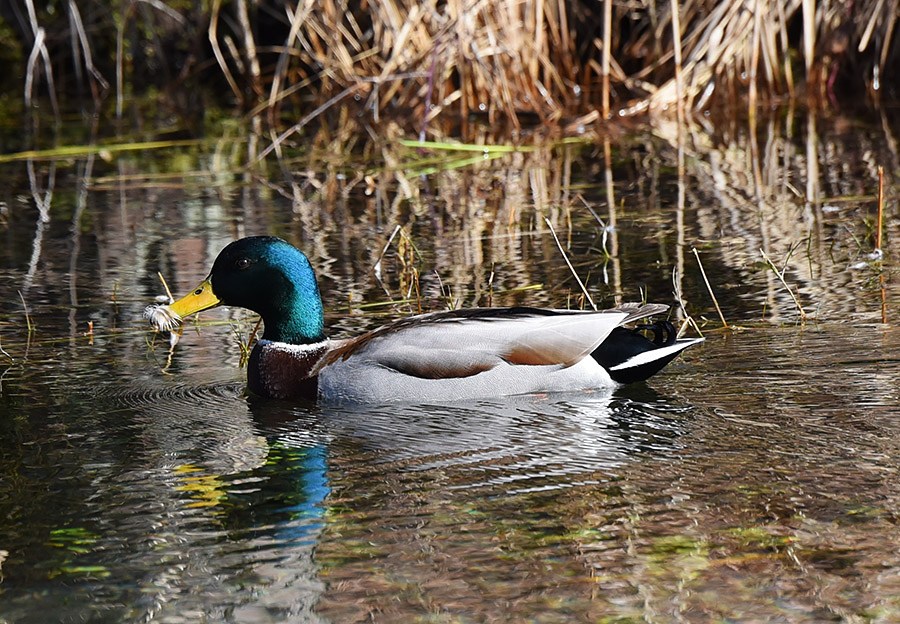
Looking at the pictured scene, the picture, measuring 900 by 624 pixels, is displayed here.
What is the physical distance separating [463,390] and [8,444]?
1.49 meters

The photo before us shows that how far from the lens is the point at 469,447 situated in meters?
4.49

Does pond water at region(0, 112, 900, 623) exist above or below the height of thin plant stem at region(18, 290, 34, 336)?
below

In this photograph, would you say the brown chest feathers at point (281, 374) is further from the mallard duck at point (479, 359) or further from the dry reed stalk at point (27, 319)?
the dry reed stalk at point (27, 319)

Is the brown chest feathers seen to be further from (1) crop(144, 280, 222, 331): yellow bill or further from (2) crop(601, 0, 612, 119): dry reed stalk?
(2) crop(601, 0, 612, 119): dry reed stalk

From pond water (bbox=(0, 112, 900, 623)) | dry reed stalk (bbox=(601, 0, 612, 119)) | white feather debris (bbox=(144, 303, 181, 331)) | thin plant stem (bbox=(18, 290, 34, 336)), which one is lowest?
pond water (bbox=(0, 112, 900, 623))

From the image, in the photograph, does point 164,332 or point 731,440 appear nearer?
point 731,440

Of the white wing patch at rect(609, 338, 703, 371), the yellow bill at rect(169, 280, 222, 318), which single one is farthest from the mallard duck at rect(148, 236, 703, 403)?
the yellow bill at rect(169, 280, 222, 318)

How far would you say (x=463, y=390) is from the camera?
4969mm

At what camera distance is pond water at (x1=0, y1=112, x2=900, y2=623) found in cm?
345

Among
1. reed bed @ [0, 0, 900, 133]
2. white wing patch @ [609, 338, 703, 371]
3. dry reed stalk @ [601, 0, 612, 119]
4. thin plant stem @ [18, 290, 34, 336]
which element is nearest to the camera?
white wing patch @ [609, 338, 703, 371]

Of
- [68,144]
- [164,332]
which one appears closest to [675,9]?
[68,144]

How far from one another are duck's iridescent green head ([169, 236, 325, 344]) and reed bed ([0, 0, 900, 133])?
5039 millimetres

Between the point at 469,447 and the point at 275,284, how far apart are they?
128 cm

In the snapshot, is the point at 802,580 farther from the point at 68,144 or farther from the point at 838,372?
A: the point at 68,144
